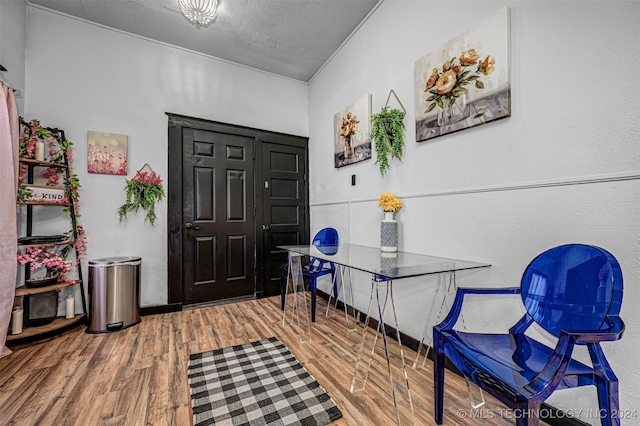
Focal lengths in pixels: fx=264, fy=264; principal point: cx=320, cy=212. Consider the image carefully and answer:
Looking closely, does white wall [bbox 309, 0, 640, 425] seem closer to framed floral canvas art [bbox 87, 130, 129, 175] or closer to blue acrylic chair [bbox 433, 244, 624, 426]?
blue acrylic chair [bbox 433, 244, 624, 426]

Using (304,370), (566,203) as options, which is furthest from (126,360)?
(566,203)

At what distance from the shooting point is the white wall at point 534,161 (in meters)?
1.16

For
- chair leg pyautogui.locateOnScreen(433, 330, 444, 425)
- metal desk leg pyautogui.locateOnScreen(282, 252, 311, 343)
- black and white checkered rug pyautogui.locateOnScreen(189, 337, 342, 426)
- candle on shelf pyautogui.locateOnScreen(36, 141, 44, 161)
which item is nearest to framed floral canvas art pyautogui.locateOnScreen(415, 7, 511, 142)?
chair leg pyautogui.locateOnScreen(433, 330, 444, 425)

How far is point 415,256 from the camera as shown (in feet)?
6.64

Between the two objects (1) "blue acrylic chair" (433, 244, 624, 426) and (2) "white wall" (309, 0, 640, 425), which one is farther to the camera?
(2) "white wall" (309, 0, 640, 425)

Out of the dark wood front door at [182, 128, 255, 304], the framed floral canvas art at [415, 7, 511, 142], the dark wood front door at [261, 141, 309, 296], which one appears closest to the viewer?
the framed floral canvas art at [415, 7, 511, 142]

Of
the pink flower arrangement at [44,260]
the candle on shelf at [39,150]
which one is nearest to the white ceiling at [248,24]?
the candle on shelf at [39,150]

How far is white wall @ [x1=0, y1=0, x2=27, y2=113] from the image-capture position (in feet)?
7.29

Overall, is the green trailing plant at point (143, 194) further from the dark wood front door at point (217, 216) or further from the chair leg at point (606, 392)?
the chair leg at point (606, 392)

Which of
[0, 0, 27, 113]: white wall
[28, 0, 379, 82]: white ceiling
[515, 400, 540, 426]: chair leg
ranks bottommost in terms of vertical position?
[515, 400, 540, 426]: chair leg

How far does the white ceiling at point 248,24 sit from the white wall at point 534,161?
2.08 feet

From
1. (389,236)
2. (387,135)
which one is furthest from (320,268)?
(387,135)

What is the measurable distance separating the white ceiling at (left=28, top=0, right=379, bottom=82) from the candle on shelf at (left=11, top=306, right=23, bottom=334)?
288cm

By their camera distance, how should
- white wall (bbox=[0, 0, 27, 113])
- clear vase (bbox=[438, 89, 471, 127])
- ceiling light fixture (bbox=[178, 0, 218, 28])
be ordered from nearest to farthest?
clear vase (bbox=[438, 89, 471, 127]) → ceiling light fixture (bbox=[178, 0, 218, 28]) → white wall (bbox=[0, 0, 27, 113])
